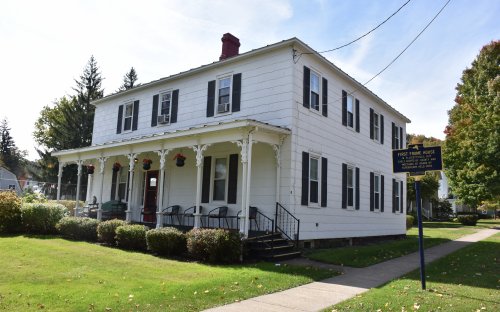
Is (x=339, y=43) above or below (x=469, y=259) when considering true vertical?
above

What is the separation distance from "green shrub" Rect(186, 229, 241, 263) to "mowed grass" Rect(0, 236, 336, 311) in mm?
479

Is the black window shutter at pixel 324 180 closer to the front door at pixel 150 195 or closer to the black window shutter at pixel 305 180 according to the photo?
the black window shutter at pixel 305 180

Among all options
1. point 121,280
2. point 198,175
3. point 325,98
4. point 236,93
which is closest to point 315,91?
point 325,98

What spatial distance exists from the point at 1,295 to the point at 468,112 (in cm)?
3224

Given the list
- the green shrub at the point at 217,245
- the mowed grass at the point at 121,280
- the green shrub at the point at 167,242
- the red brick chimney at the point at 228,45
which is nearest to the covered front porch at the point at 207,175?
the green shrub at the point at 217,245

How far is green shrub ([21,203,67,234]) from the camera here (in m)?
16.2

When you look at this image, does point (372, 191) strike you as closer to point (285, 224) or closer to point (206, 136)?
point (285, 224)

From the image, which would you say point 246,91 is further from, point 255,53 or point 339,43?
point 339,43

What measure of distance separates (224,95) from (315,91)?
142 inches

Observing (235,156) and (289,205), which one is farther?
(235,156)

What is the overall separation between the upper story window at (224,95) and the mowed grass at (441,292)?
8797 mm

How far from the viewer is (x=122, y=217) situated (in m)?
18.9

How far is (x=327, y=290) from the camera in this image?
8.50 m

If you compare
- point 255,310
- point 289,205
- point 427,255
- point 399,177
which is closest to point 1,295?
point 255,310
